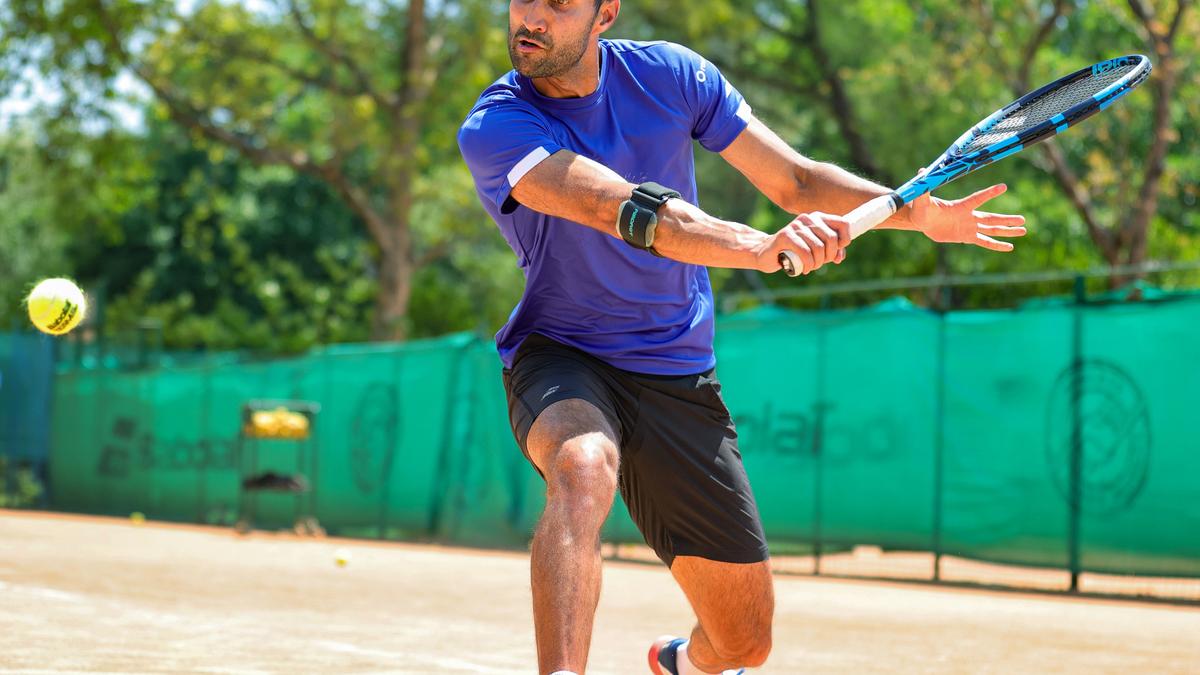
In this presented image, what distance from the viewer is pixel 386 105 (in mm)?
23156

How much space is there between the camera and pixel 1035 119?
4.34m

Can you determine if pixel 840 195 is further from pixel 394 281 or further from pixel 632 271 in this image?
pixel 394 281

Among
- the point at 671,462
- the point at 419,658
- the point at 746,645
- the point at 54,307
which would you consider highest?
the point at 54,307

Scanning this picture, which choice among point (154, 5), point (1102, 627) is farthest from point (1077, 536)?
point (154, 5)

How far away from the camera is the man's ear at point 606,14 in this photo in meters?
4.05

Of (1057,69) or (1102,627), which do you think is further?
(1057,69)

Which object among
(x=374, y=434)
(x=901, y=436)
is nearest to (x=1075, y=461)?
(x=901, y=436)

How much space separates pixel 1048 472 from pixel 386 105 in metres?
15.2

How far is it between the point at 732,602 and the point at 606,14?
167cm

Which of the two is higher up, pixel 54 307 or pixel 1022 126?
pixel 1022 126

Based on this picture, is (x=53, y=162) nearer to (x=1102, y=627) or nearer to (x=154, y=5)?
(x=154, y=5)

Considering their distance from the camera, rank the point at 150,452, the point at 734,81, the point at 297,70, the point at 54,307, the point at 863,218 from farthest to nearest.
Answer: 1. the point at 734,81
2. the point at 297,70
3. the point at 150,452
4. the point at 54,307
5. the point at 863,218

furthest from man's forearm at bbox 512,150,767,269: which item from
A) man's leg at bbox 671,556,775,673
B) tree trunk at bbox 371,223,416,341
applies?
tree trunk at bbox 371,223,416,341

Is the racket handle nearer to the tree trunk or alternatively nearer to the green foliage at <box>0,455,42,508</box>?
the green foliage at <box>0,455,42,508</box>
